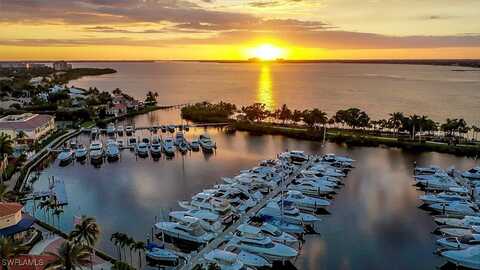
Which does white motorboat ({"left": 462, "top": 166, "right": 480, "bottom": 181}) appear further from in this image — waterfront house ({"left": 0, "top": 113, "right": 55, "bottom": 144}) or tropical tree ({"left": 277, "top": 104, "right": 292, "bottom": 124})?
waterfront house ({"left": 0, "top": 113, "right": 55, "bottom": 144})

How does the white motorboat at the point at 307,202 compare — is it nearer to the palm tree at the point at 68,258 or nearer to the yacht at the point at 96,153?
the palm tree at the point at 68,258

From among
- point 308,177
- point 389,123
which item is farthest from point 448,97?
point 308,177

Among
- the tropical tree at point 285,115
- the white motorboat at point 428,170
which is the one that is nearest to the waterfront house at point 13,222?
the white motorboat at point 428,170

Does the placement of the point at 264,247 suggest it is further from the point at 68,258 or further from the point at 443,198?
the point at 443,198

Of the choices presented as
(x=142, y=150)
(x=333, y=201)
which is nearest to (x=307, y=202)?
(x=333, y=201)

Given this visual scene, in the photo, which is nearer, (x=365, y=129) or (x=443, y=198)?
(x=443, y=198)

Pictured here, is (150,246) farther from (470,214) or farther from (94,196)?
(470,214)

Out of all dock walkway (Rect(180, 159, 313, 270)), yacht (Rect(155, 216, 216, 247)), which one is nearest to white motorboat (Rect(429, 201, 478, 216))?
dock walkway (Rect(180, 159, 313, 270))
